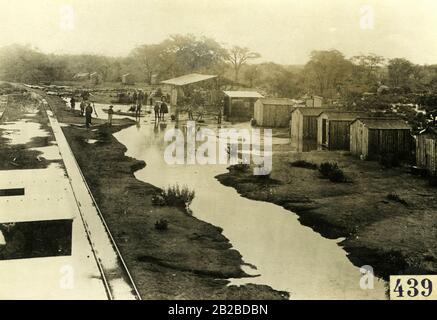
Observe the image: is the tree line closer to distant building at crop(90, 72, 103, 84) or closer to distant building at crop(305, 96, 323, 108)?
distant building at crop(90, 72, 103, 84)

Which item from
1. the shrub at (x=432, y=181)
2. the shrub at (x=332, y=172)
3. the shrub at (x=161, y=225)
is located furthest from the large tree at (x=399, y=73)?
the shrub at (x=161, y=225)

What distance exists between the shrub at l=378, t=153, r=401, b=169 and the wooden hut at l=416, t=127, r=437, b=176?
76 centimetres

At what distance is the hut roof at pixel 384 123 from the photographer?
50.8 feet

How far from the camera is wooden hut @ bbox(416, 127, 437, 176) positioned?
532 inches

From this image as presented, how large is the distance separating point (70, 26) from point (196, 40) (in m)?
3.67

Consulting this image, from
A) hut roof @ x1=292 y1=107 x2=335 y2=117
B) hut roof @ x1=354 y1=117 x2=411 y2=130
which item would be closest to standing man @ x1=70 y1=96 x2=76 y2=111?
Result: hut roof @ x1=292 y1=107 x2=335 y2=117

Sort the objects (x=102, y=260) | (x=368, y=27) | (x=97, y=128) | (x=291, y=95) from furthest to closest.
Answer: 1. (x=291, y=95)
2. (x=97, y=128)
3. (x=368, y=27)
4. (x=102, y=260)

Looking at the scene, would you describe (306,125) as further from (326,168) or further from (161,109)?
(161,109)

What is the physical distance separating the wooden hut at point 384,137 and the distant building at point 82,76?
10.1 m

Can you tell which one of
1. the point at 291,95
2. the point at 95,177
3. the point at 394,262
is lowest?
the point at 394,262

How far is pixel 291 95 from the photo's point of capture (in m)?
26.1
